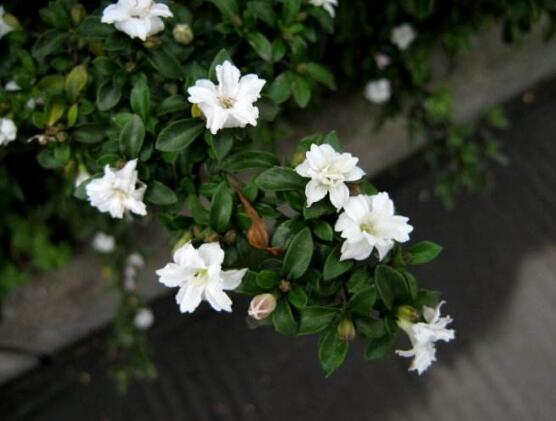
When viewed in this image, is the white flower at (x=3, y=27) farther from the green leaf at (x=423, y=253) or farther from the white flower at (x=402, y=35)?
the white flower at (x=402, y=35)

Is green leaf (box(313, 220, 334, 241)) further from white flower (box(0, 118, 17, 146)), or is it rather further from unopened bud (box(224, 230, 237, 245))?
white flower (box(0, 118, 17, 146))

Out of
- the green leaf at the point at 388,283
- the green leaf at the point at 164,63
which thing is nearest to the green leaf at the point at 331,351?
the green leaf at the point at 388,283

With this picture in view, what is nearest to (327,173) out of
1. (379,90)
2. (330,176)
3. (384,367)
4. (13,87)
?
(330,176)

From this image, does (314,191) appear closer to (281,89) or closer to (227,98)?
(227,98)

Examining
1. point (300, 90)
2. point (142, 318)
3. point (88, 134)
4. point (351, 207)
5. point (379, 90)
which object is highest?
point (351, 207)

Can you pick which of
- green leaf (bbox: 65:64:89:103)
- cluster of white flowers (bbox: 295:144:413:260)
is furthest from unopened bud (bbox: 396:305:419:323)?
green leaf (bbox: 65:64:89:103)
